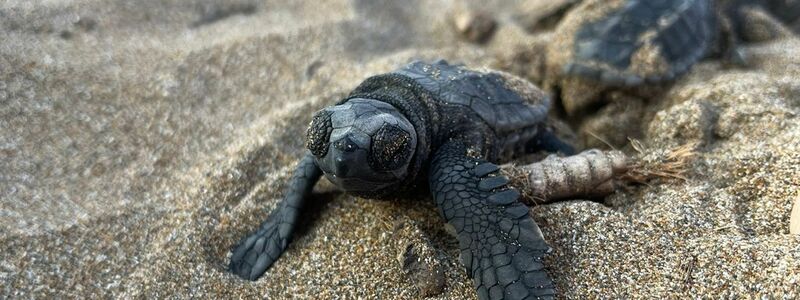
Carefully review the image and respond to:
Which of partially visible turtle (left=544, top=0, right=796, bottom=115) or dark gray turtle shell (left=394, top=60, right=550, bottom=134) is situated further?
partially visible turtle (left=544, top=0, right=796, bottom=115)

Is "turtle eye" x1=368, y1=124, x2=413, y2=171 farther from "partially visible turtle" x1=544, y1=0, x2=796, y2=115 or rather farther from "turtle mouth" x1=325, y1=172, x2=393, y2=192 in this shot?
"partially visible turtle" x1=544, y1=0, x2=796, y2=115

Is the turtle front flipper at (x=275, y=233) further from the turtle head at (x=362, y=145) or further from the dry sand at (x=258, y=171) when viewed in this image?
the turtle head at (x=362, y=145)

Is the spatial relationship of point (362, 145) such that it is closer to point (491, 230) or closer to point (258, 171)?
point (491, 230)

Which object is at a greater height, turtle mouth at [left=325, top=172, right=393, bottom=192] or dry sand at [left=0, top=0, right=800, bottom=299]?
turtle mouth at [left=325, top=172, right=393, bottom=192]

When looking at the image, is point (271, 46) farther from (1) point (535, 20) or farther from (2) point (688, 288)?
(2) point (688, 288)

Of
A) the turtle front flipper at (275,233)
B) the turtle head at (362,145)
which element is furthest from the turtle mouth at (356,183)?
the turtle front flipper at (275,233)

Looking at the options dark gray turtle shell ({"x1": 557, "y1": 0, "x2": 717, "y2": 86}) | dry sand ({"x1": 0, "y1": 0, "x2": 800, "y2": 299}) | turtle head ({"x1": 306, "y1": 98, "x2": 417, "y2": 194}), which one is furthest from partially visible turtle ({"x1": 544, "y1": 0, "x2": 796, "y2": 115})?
turtle head ({"x1": 306, "y1": 98, "x2": 417, "y2": 194})

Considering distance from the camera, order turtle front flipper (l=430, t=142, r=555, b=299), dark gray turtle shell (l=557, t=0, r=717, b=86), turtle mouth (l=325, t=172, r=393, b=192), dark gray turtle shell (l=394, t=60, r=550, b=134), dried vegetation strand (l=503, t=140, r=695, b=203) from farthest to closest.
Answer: dark gray turtle shell (l=557, t=0, r=717, b=86) < dark gray turtle shell (l=394, t=60, r=550, b=134) < dried vegetation strand (l=503, t=140, r=695, b=203) < turtle mouth (l=325, t=172, r=393, b=192) < turtle front flipper (l=430, t=142, r=555, b=299)
